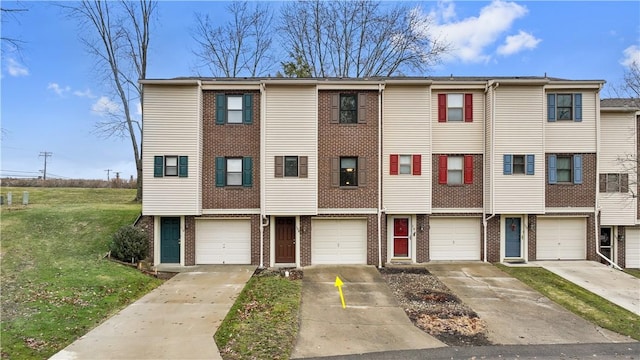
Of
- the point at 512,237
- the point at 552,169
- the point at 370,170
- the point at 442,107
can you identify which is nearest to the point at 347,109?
the point at 370,170

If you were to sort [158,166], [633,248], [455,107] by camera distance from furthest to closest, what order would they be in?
[633,248]
[455,107]
[158,166]

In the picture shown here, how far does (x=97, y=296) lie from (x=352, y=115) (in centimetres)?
1116

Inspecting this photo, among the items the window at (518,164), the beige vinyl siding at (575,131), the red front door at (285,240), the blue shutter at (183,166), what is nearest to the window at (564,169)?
the beige vinyl siding at (575,131)

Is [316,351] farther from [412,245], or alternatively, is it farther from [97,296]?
[412,245]

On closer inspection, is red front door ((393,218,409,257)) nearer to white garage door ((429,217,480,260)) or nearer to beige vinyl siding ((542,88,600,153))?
white garage door ((429,217,480,260))

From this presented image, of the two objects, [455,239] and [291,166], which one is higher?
[291,166]

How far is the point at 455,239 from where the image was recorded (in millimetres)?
15336

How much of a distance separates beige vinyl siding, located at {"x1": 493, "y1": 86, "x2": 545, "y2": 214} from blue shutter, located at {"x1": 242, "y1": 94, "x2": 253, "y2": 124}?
416 inches

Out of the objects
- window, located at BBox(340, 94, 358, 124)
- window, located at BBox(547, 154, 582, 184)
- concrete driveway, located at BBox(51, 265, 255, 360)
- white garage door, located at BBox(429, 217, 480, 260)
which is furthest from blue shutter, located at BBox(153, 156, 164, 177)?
window, located at BBox(547, 154, 582, 184)

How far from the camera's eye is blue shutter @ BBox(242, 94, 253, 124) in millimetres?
14727

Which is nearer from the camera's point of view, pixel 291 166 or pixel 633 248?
pixel 291 166

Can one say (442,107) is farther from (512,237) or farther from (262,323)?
(262,323)

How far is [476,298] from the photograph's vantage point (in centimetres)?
1079

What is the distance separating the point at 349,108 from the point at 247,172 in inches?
205
